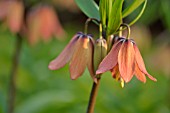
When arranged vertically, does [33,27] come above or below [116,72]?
above

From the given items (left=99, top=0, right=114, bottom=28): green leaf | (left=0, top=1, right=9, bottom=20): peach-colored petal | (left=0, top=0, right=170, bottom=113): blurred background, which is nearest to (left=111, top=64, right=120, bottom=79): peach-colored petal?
(left=99, top=0, right=114, bottom=28): green leaf

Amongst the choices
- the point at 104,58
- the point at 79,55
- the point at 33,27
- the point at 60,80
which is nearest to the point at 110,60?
the point at 104,58

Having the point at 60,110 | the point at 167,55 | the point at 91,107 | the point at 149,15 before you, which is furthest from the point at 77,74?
the point at 167,55

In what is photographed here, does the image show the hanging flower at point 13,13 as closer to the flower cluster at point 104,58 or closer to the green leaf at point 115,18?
the flower cluster at point 104,58

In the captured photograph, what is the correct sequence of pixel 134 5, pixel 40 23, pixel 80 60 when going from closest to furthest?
1. pixel 134 5
2. pixel 80 60
3. pixel 40 23

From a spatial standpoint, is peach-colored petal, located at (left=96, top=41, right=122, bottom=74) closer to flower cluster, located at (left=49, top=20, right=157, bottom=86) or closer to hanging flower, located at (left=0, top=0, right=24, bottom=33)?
flower cluster, located at (left=49, top=20, right=157, bottom=86)

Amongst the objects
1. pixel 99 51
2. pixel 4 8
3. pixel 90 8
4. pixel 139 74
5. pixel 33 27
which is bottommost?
pixel 139 74

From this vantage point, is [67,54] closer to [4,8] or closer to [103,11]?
[103,11]
